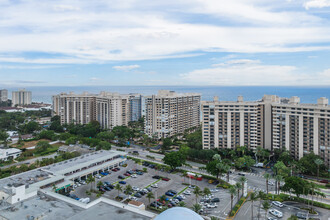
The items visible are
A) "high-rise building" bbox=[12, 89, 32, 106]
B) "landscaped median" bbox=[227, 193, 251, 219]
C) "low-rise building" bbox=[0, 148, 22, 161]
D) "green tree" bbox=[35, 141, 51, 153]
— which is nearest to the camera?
"landscaped median" bbox=[227, 193, 251, 219]

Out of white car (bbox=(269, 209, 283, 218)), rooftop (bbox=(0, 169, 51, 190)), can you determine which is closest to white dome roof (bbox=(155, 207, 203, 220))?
Result: white car (bbox=(269, 209, 283, 218))

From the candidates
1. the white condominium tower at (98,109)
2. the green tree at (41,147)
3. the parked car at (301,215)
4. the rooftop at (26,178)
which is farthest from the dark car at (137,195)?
the white condominium tower at (98,109)

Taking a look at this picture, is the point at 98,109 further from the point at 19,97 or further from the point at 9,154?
the point at 19,97

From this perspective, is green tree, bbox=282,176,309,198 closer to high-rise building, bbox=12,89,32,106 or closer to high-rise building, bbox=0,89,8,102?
high-rise building, bbox=12,89,32,106

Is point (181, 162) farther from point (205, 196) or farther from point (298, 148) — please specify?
point (298, 148)

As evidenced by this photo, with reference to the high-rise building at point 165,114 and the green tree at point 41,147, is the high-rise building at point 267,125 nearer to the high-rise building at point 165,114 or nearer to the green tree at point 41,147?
the high-rise building at point 165,114

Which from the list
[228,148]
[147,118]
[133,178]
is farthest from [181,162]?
[147,118]

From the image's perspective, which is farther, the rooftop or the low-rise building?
the low-rise building
